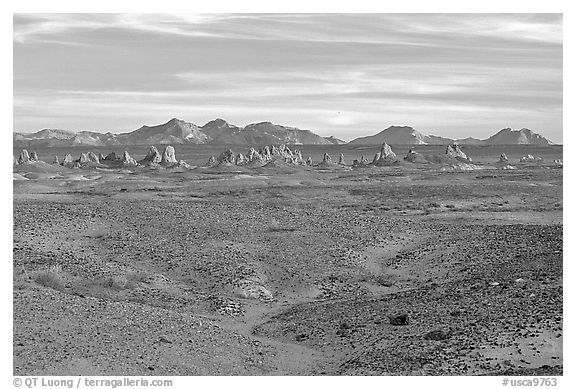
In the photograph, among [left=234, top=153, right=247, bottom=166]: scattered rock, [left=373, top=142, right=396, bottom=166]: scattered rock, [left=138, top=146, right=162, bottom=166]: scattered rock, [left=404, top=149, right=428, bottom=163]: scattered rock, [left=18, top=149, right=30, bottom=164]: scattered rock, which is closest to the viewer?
[left=18, top=149, right=30, bottom=164]: scattered rock

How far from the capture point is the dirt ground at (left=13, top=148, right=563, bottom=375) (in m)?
15.6

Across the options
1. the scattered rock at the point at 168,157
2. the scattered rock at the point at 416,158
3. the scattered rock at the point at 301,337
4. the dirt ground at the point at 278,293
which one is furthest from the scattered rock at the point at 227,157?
the scattered rock at the point at 301,337

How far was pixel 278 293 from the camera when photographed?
2400 cm

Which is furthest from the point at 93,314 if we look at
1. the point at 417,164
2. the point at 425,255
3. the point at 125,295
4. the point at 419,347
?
the point at 417,164

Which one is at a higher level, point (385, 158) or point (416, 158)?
point (416, 158)

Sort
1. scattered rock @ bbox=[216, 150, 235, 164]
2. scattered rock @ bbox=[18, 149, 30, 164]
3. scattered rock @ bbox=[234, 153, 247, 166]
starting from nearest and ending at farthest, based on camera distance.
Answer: scattered rock @ bbox=[18, 149, 30, 164]
scattered rock @ bbox=[216, 150, 235, 164]
scattered rock @ bbox=[234, 153, 247, 166]

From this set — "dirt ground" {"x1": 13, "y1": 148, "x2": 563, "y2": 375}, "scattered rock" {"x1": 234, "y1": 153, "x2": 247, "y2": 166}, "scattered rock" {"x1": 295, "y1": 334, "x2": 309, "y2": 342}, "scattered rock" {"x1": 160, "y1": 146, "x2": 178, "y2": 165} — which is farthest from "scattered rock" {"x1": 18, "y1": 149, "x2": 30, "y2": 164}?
"scattered rock" {"x1": 295, "y1": 334, "x2": 309, "y2": 342}

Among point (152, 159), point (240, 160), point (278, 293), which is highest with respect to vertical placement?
point (240, 160)

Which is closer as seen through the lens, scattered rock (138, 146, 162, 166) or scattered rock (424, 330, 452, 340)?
scattered rock (424, 330, 452, 340)

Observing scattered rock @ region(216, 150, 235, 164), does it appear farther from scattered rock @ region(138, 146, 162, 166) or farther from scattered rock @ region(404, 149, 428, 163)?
scattered rock @ region(404, 149, 428, 163)

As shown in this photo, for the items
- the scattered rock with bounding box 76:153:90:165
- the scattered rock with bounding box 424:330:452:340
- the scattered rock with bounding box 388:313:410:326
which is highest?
the scattered rock with bounding box 424:330:452:340

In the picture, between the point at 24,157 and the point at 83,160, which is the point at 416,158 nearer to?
the point at 83,160

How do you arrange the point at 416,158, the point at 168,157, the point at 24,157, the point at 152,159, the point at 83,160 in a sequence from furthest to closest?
the point at 416,158
the point at 152,159
the point at 168,157
the point at 83,160
the point at 24,157
